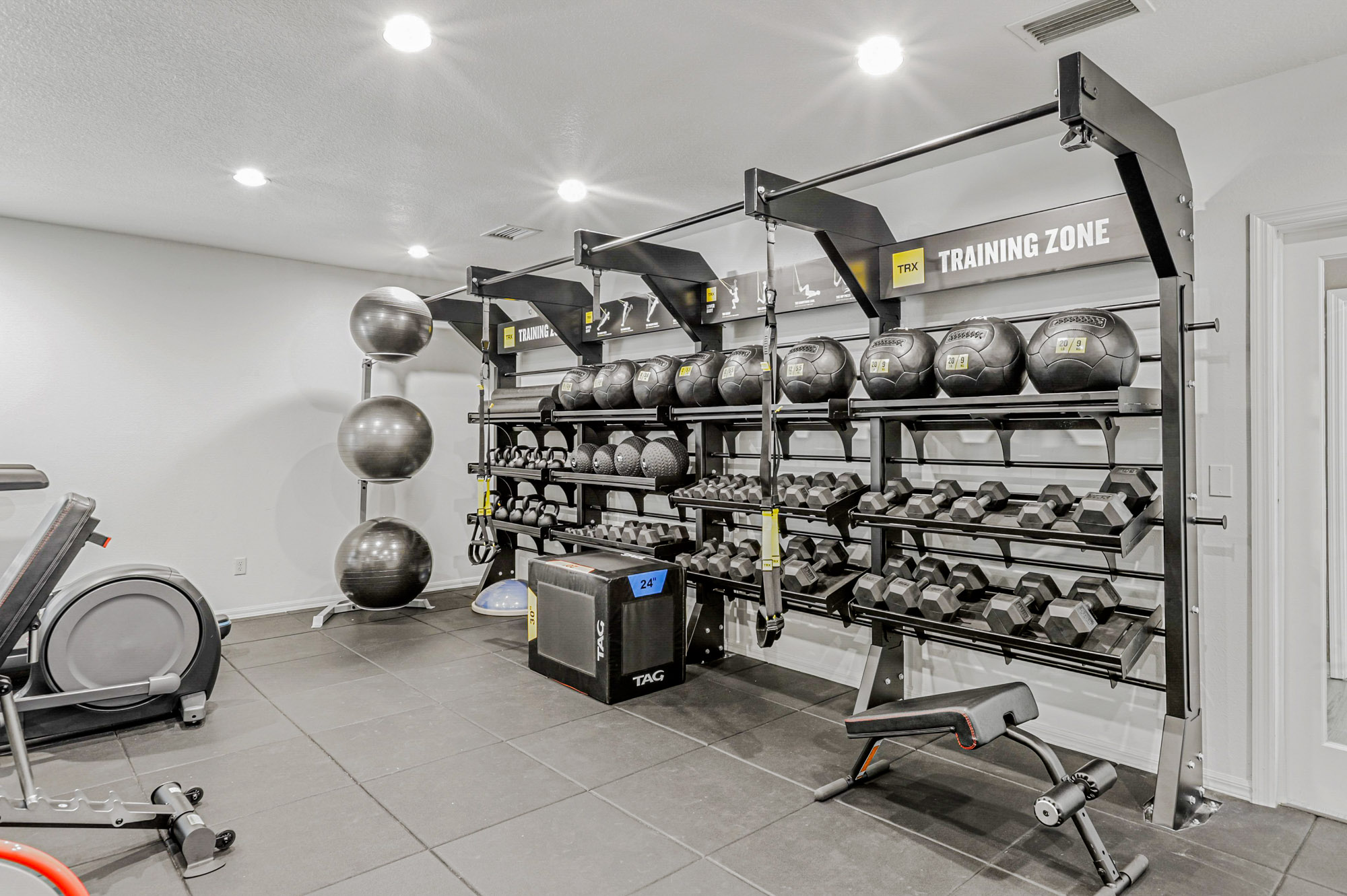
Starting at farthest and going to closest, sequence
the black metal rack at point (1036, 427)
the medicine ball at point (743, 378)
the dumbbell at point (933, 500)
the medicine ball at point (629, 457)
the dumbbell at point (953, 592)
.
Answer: the medicine ball at point (629, 457), the medicine ball at point (743, 378), the dumbbell at point (933, 500), the dumbbell at point (953, 592), the black metal rack at point (1036, 427)

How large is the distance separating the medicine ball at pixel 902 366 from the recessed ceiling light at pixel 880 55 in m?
1.02

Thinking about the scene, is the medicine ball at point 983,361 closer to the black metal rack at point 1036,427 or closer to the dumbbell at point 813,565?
the black metal rack at point 1036,427

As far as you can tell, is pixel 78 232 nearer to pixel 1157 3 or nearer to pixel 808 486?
pixel 808 486

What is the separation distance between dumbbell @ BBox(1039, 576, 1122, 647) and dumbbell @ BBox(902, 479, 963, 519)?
1.80 feet

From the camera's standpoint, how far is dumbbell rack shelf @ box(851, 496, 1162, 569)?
2611 mm

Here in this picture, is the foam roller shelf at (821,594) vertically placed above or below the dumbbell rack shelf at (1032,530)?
below

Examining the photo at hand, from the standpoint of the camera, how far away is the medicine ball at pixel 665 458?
4367 millimetres

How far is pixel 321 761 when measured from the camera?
3.07m

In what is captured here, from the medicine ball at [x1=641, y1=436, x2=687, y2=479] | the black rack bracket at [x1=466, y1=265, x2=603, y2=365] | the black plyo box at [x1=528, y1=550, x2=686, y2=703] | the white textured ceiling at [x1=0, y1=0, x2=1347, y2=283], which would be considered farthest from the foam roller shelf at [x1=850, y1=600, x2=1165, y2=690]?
the black rack bracket at [x1=466, y1=265, x2=603, y2=365]

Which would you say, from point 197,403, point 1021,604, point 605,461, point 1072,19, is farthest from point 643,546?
point 197,403

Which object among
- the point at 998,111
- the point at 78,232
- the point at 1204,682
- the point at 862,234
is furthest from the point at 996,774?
the point at 78,232

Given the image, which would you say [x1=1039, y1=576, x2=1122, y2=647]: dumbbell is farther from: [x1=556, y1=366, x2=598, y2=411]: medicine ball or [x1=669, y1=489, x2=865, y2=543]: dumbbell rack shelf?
[x1=556, y1=366, x2=598, y2=411]: medicine ball

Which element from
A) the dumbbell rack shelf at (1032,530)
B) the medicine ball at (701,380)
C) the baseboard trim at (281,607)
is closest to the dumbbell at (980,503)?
the dumbbell rack shelf at (1032,530)

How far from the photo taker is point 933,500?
122 inches
